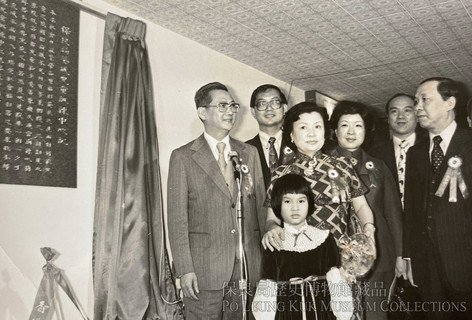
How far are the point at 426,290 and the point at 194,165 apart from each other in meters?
1.28

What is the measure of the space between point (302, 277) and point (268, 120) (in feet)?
2.87

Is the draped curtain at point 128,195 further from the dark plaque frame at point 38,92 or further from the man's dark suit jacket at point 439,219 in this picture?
the man's dark suit jacket at point 439,219

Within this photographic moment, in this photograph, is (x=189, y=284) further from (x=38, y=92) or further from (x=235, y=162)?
(x=38, y=92)

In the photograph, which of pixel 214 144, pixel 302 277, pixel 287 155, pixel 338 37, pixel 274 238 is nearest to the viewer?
pixel 302 277

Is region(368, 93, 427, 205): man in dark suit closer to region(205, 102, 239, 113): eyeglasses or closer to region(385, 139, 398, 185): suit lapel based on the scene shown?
region(385, 139, 398, 185): suit lapel

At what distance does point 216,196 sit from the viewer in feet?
7.16

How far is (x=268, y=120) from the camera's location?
7.73 ft

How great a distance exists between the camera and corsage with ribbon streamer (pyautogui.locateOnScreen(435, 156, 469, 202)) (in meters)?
2.09

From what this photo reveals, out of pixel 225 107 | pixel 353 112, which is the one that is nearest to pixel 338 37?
pixel 353 112

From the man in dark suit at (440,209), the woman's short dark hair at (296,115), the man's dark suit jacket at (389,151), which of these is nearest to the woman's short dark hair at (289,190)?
the woman's short dark hair at (296,115)

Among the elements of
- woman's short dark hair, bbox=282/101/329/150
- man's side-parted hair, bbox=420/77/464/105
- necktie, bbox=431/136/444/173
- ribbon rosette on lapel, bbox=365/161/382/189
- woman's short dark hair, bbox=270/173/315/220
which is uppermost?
man's side-parted hair, bbox=420/77/464/105

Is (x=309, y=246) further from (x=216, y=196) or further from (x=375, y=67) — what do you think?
(x=375, y=67)

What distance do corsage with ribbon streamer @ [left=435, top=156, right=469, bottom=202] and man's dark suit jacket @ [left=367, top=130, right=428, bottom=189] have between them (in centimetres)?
18

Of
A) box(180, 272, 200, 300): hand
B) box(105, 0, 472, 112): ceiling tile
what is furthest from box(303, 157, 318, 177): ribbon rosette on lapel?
box(180, 272, 200, 300): hand
